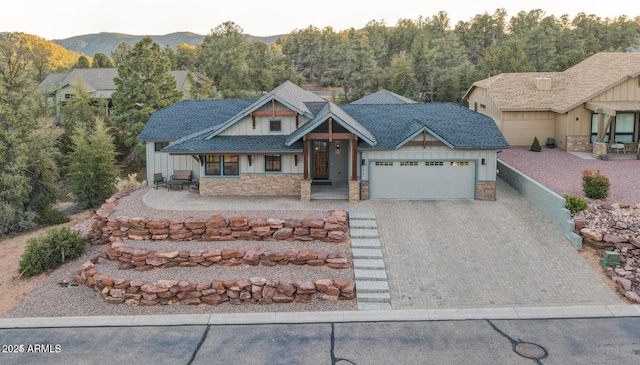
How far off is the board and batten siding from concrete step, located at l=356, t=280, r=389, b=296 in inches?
499

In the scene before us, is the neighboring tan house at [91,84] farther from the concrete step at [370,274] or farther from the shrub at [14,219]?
the concrete step at [370,274]

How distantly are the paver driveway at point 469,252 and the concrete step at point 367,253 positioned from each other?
0.27 metres

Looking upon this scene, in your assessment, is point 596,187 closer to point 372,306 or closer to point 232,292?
point 372,306

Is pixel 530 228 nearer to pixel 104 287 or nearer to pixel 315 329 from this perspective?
pixel 315 329

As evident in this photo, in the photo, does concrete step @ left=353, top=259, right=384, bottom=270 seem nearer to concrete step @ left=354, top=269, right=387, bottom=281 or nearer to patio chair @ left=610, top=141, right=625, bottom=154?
concrete step @ left=354, top=269, right=387, bottom=281

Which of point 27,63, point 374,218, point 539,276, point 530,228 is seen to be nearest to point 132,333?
point 374,218

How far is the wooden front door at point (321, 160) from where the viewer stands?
26.0m

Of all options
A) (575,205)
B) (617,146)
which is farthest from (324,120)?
(617,146)

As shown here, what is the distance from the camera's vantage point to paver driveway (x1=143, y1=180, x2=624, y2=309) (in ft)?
56.1

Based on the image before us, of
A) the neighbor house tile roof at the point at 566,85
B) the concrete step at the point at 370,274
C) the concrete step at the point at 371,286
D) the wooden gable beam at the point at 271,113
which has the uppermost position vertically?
the neighbor house tile roof at the point at 566,85

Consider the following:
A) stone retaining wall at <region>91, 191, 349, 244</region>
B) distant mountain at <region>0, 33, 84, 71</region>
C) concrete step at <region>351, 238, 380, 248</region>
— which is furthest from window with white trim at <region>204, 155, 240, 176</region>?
distant mountain at <region>0, 33, 84, 71</region>

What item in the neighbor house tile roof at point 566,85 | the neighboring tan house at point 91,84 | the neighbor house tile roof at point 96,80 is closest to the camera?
the neighbor house tile roof at point 566,85

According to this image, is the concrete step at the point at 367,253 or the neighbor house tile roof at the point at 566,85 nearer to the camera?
the concrete step at the point at 367,253

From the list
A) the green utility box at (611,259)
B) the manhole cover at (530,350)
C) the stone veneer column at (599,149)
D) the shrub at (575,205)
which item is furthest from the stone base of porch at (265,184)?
the stone veneer column at (599,149)
